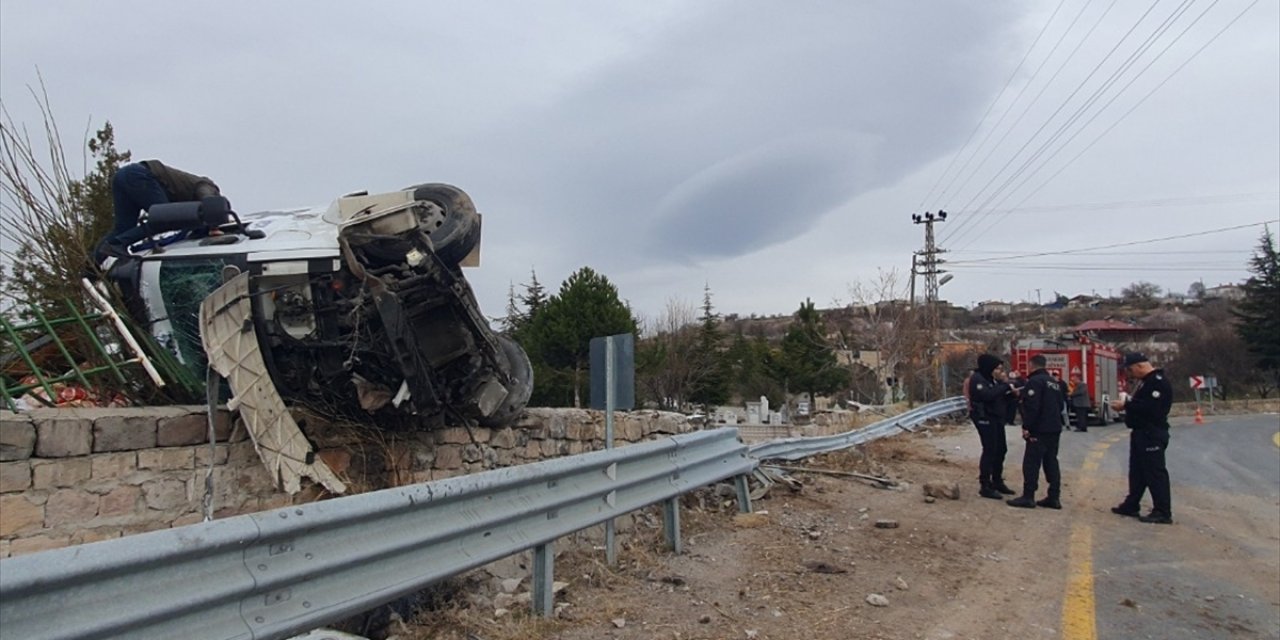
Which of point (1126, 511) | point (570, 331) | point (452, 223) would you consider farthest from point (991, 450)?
point (570, 331)

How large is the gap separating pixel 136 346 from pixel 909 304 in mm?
35792

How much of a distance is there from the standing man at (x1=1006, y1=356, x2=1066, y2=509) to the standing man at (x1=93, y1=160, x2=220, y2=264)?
26.5 feet

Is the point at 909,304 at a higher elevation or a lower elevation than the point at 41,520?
higher

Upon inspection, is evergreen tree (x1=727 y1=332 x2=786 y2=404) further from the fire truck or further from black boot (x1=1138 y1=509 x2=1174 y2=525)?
black boot (x1=1138 y1=509 x2=1174 y2=525)

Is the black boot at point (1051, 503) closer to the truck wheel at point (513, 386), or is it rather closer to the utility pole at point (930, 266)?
the truck wheel at point (513, 386)

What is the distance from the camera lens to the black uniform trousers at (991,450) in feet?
29.8

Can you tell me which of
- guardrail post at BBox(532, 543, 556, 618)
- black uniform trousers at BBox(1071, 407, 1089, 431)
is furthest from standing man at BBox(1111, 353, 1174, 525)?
black uniform trousers at BBox(1071, 407, 1089, 431)

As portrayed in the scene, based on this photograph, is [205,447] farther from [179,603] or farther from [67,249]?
[179,603]

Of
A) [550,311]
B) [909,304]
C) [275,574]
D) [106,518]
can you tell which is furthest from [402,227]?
[909,304]

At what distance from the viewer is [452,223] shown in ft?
21.8

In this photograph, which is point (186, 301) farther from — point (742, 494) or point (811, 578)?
point (811, 578)

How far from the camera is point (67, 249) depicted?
6488 millimetres

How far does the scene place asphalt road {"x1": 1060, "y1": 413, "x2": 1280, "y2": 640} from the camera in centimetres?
481

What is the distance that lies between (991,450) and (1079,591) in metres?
4.07
